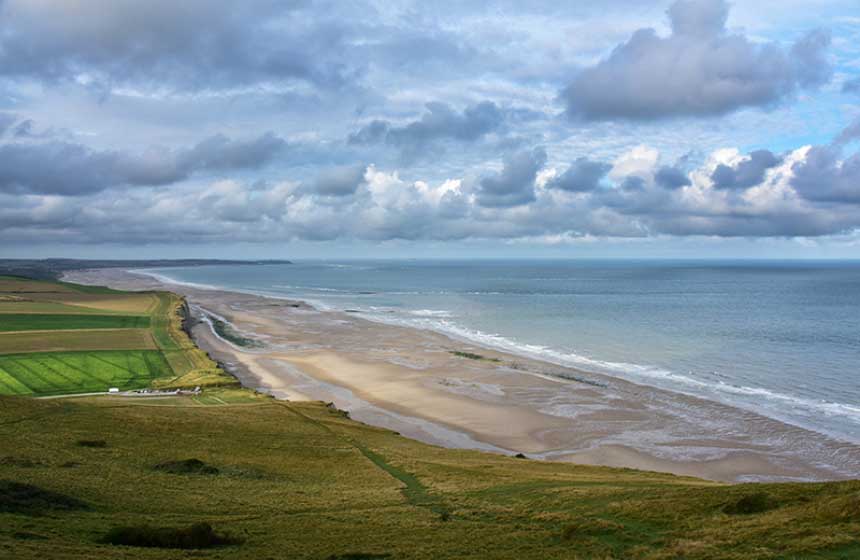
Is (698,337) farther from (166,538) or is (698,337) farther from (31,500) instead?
(31,500)

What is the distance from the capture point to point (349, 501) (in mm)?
28422

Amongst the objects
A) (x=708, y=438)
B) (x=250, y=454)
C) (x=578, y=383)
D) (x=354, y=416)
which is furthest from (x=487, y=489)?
(x=578, y=383)

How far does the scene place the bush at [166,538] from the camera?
67.0 feet

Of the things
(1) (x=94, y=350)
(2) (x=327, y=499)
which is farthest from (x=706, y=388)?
(1) (x=94, y=350)

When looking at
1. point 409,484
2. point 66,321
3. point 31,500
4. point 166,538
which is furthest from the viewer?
point 66,321

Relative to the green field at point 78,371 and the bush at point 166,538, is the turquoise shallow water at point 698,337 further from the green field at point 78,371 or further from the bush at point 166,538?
the green field at point 78,371

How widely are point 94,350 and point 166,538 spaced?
71.3 m

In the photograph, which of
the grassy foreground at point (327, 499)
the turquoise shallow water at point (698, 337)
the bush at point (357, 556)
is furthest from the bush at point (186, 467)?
the turquoise shallow water at point (698, 337)

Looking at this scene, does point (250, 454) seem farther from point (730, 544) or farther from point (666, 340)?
point (666, 340)

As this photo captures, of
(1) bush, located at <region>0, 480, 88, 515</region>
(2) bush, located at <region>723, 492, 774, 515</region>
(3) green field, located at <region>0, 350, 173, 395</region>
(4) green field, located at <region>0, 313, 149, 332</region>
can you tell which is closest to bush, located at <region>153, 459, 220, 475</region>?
(1) bush, located at <region>0, 480, 88, 515</region>

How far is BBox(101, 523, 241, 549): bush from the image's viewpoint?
804 inches

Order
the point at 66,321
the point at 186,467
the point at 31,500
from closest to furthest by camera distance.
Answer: the point at 31,500 < the point at 186,467 < the point at 66,321

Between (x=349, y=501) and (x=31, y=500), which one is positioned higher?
(x=31, y=500)

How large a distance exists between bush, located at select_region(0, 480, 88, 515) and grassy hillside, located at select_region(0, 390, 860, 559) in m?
0.08
